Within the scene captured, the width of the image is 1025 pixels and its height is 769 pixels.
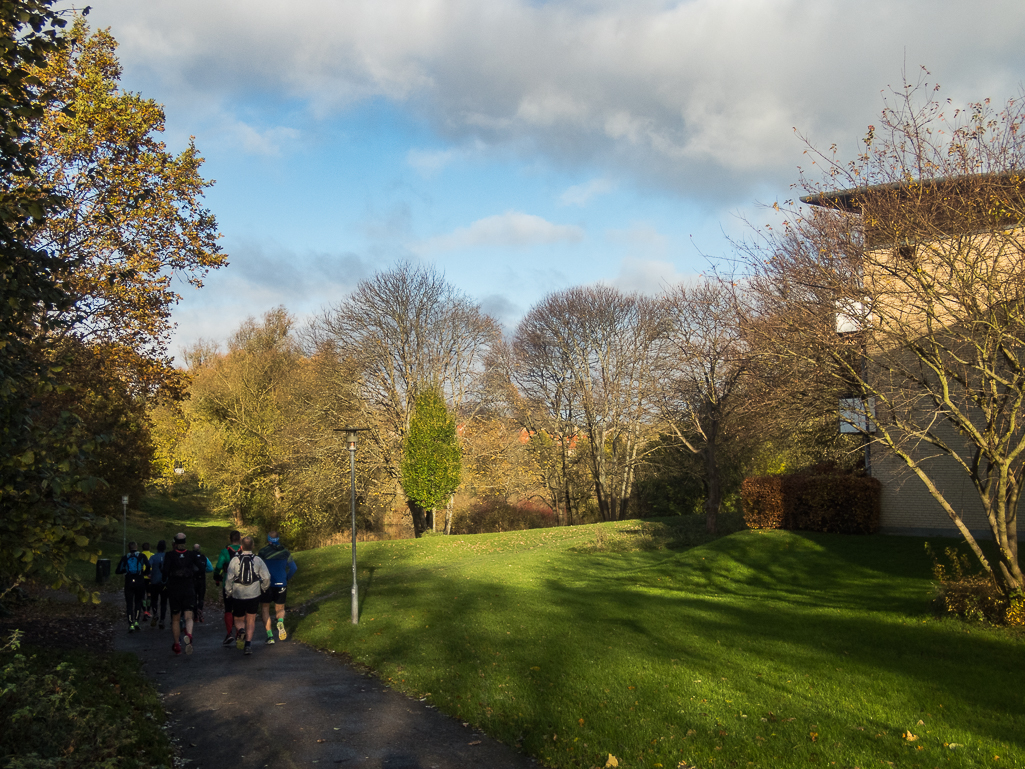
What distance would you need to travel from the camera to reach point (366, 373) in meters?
38.4

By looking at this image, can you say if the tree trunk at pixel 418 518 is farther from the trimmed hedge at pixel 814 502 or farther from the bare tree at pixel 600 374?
the trimmed hedge at pixel 814 502

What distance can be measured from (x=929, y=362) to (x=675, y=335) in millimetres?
20881

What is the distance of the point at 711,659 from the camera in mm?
9805

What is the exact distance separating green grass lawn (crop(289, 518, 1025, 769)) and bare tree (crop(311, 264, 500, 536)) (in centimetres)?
1994

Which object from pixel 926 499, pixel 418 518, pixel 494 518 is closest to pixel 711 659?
pixel 926 499

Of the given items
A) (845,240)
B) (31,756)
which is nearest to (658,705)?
(31,756)

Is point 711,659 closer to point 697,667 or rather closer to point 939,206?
point 697,667

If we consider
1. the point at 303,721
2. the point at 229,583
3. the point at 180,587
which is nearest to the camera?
the point at 303,721

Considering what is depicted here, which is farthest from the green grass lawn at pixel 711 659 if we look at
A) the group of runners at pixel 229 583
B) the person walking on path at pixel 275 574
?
the group of runners at pixel 229 583

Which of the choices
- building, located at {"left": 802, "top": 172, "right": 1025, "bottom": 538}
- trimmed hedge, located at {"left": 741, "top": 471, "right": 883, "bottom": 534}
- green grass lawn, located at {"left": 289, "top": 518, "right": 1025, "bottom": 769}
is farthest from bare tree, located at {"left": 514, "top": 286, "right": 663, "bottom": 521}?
building, located at {"left": 802, "top": 172, "right": 1025, "bottom": 538}

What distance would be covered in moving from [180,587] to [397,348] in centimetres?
2762

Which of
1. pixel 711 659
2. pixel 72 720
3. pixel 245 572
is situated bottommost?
pixel 711 659

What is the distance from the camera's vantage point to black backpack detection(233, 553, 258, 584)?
1117cm

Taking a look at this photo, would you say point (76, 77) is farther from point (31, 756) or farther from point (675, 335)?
point (675, 335)
